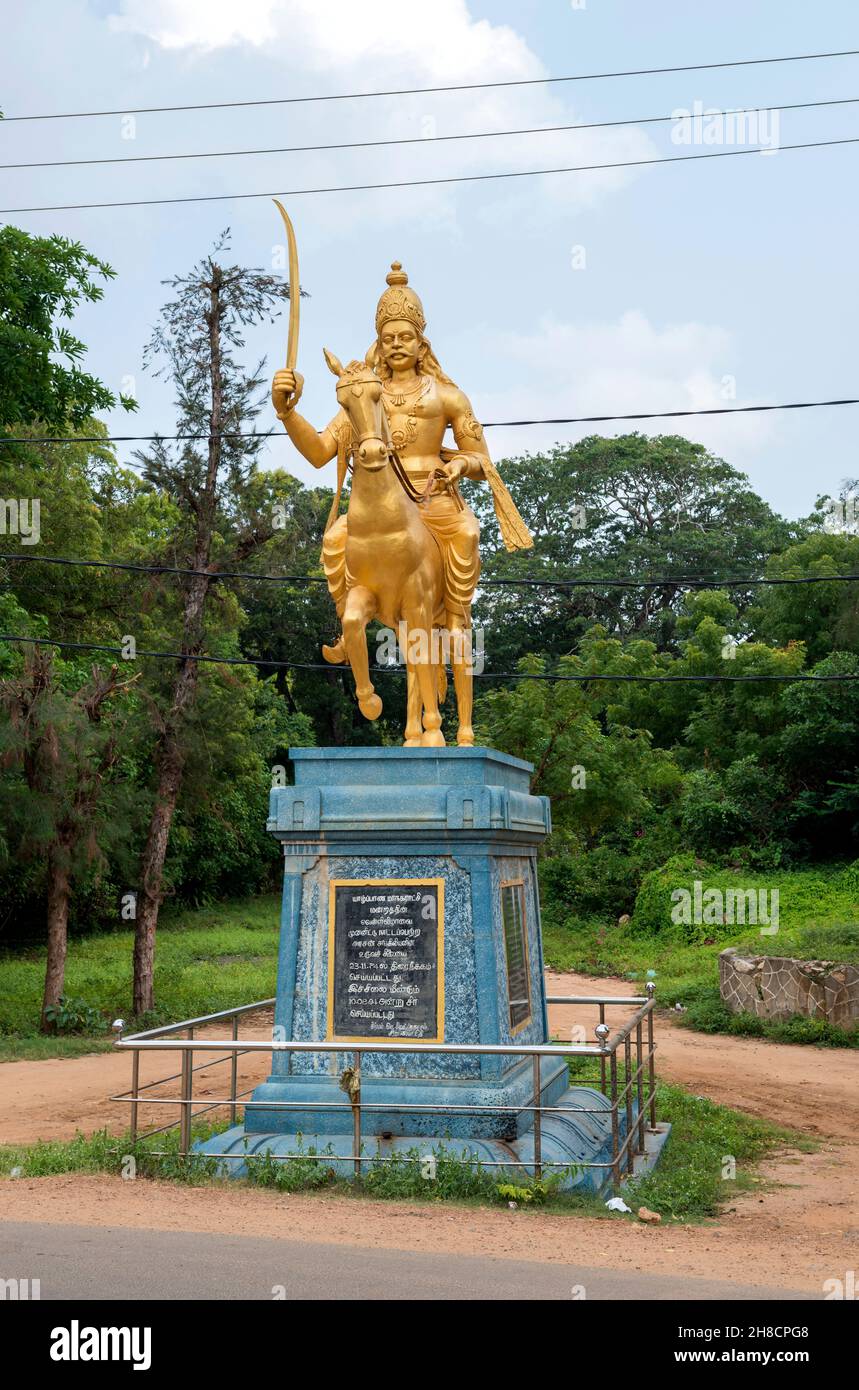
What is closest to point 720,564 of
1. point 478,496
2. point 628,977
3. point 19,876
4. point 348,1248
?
point 478,496

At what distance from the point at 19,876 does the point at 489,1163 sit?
18656 millimetres

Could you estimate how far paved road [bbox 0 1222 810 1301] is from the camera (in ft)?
18.8

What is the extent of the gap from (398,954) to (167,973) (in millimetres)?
14646

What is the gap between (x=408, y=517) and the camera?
9633 mm

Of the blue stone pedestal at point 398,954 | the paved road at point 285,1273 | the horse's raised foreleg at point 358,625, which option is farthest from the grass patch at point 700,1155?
the horse's raised foreleg at point 358,625

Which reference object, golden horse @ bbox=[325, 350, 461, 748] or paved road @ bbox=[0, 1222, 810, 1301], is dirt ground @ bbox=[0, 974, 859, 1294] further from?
golden horse @ bbox=[325, 350, 461, 748]

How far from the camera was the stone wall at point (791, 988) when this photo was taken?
60.2 ft

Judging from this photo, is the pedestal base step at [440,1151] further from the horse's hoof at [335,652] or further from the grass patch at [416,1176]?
the horse's hoof at [335,652]

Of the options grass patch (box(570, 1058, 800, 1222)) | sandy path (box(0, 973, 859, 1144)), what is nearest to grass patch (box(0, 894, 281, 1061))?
sandy path (box(0, 973, 859, 1144))

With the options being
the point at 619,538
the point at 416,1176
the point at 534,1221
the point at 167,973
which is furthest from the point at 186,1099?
the point at 619,538

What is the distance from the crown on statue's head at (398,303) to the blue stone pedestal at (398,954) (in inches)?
130

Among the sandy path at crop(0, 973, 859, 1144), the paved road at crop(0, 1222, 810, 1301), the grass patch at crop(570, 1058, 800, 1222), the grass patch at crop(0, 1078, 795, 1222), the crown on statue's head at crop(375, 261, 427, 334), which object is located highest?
the crown on statue's head at crop(375, 261, 427, 334)

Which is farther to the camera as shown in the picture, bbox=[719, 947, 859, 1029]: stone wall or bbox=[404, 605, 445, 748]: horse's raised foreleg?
bbox=[719, 947, 859, 1029]: stone wall

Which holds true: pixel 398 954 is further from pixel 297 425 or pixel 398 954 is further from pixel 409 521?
pixel 297 425
